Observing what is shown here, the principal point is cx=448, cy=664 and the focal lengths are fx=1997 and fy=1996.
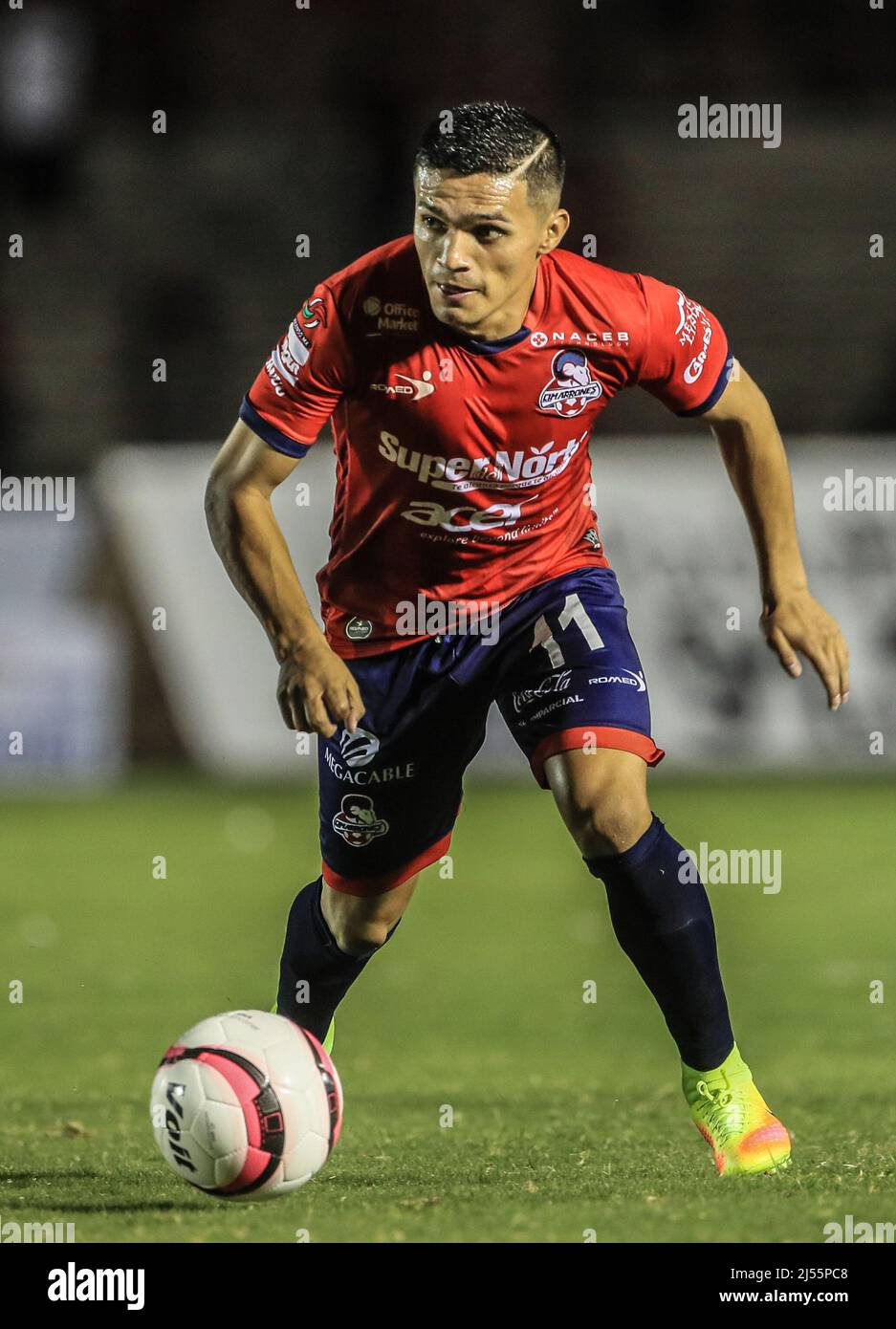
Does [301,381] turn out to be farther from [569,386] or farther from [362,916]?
[362,916]

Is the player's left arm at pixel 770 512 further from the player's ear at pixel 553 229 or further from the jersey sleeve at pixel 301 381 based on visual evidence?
the jersey sleeve at pixel 301 381

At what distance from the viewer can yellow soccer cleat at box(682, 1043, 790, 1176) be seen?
15.1ft

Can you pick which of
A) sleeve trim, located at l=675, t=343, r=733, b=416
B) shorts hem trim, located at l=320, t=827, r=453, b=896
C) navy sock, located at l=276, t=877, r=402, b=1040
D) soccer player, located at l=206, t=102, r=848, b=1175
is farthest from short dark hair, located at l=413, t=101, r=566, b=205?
navy sock, located at l=276, t=877, r=402, b=1040

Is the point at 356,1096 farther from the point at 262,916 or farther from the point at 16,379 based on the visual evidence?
the point at 16,379

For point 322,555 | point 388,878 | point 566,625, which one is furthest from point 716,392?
point 322,555

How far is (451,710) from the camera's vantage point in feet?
16.5

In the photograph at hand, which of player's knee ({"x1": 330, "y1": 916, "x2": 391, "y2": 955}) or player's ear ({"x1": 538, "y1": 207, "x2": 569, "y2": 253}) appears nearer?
player's ear ({"x1": 538, "y1": 207, "x2": 569, "y2": 253})

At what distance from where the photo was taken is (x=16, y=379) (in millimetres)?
19078

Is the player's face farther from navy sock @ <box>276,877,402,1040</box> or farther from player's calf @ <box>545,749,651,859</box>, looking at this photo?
navy sock @ <box>276,877,402,1040</box>

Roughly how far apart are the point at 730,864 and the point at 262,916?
252 cm

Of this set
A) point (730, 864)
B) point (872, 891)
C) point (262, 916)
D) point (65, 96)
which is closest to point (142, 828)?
point (262, 916)

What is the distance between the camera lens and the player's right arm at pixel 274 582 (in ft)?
14.8

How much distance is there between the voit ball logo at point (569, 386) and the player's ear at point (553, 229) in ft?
0.84

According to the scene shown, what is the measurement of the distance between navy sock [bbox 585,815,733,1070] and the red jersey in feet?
2.53
